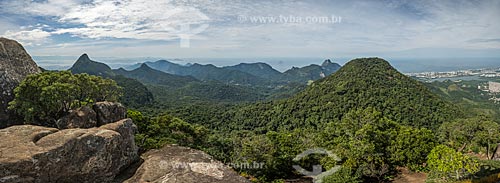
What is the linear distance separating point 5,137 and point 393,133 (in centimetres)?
2327

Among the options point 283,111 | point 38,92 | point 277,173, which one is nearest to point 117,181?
point 38,92

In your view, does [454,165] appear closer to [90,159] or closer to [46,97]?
[90,159]

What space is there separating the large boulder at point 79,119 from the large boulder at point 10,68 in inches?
108

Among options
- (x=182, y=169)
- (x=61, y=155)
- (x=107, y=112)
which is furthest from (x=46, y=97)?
(x=182, y=169)

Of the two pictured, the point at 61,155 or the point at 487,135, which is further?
the point at 487,135

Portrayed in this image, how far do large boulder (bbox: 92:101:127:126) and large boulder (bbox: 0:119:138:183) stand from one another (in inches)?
206

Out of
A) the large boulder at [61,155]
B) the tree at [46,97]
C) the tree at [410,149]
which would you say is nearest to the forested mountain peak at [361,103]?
the tree at [410,149]

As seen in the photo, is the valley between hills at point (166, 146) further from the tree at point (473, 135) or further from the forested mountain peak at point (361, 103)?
the forested mountain peak at point (361, 103)

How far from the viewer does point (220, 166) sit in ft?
31.9

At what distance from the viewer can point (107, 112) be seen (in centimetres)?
1502

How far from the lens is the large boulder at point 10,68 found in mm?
13461

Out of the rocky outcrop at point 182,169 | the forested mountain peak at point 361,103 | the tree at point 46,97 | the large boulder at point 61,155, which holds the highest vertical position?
the tree at point 46,97

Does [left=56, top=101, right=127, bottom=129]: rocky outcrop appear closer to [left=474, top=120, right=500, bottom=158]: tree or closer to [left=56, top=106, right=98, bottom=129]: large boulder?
[left=56, top=106, right=98, bottom=129]: large boulder

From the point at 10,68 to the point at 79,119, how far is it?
16.2ft
